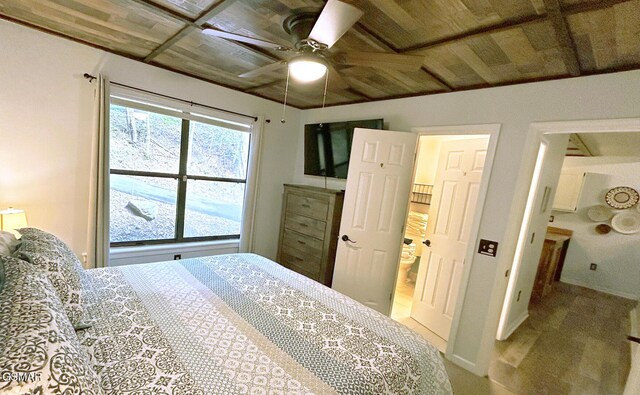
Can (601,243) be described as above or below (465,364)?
above

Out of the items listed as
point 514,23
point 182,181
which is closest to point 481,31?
point 514,23

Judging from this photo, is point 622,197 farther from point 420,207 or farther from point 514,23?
point 514,23

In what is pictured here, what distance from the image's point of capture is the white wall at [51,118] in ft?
6.79

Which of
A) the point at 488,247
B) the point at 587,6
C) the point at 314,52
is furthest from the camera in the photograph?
the point at 488,247

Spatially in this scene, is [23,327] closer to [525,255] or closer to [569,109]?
[569,109]

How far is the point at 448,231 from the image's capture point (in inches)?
110

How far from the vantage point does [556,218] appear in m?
5.25

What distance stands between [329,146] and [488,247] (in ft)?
6.42

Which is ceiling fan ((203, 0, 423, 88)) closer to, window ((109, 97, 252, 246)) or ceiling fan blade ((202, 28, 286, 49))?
ceiling fan blade ((202, 28, 286, 49))

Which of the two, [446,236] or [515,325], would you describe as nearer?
[446,236]

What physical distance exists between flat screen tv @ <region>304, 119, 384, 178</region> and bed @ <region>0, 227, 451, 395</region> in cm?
175

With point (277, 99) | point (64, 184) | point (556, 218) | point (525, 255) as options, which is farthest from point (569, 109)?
point (556, 218)

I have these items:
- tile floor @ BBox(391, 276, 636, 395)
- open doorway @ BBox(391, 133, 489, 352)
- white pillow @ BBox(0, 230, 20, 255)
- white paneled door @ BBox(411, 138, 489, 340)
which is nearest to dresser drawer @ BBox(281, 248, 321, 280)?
open doorway @ BBox(391, 133, 489, 352)

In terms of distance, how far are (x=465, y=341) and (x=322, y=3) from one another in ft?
8.77
